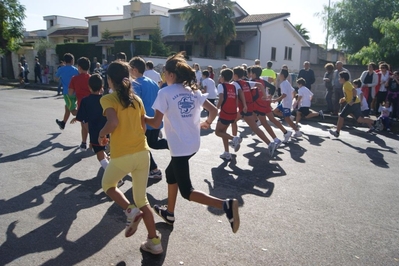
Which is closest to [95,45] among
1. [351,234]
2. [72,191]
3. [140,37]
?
[140,37]

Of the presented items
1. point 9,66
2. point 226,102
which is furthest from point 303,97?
point 9,66

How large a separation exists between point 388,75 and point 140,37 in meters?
33.2

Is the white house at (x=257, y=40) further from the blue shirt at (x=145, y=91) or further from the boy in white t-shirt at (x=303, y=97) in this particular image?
the blue shirt at (x=145, y=91)

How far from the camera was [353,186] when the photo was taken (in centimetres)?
593

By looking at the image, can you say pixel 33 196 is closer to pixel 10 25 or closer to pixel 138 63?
pixel 138 63

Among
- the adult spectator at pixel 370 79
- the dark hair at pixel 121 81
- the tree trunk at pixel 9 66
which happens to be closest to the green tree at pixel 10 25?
the tree trunk at pixel 9 66

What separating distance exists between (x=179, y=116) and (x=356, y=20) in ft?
112

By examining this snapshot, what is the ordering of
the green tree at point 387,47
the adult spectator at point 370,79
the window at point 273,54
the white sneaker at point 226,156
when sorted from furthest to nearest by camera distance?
the window at point 273,54 < the green tree at point 387,47 < the adult spectator at point 370,79 < the white sneaker at point 226,156

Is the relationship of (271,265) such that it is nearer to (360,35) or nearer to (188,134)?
(188,134)

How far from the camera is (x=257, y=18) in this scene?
1486 inches

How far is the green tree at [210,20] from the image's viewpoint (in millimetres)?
32531

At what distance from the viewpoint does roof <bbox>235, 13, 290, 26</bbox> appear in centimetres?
3531

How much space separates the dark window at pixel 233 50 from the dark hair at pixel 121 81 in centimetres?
3421

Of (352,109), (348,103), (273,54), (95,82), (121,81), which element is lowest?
(352,109)
